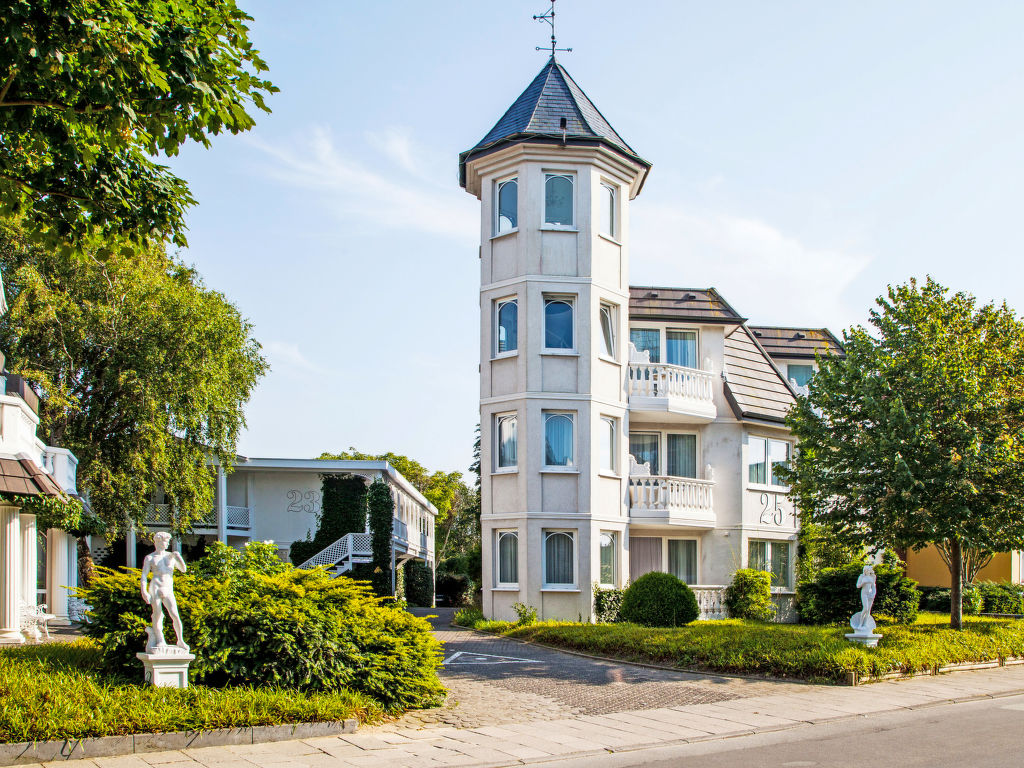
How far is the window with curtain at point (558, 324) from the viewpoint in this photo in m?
24.7

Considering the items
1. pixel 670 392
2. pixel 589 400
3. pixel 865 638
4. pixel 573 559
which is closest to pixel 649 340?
pixel 670 392

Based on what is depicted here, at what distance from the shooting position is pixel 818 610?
2495cm

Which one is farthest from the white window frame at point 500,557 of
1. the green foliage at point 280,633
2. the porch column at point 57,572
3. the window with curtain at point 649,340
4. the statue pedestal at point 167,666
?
the statue pedestal at point 167,666

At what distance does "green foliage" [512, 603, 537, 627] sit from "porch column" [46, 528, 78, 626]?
40.0 ft

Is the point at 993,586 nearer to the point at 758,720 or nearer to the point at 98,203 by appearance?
the point at 758,720

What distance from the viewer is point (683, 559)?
89.8 feet

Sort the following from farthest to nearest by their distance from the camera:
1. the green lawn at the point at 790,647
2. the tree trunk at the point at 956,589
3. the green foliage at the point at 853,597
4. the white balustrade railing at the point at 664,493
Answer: the white balustrade railing at the point at 664,493 → the green foliage at the point at 853,597 → the tree trunk at the point at 956,589 → the green lawn at the point at 790,647

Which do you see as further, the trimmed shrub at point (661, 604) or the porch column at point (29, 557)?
the trimmed shrub at point (661, 604)

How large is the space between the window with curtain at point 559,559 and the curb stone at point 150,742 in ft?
44.5

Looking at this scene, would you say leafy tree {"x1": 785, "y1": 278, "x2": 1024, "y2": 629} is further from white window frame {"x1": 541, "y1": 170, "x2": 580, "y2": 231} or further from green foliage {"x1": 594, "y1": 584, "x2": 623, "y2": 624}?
white window frame {"x1": 541, "y1": 170, "x2": 580, "y2": 231}

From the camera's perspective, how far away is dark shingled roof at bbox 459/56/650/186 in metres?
25.0

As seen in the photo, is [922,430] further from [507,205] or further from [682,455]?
[507,205]

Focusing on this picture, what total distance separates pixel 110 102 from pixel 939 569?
35.3 metres

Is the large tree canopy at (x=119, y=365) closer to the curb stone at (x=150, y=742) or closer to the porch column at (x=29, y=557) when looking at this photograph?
the porch column at (x=29, y=557)
